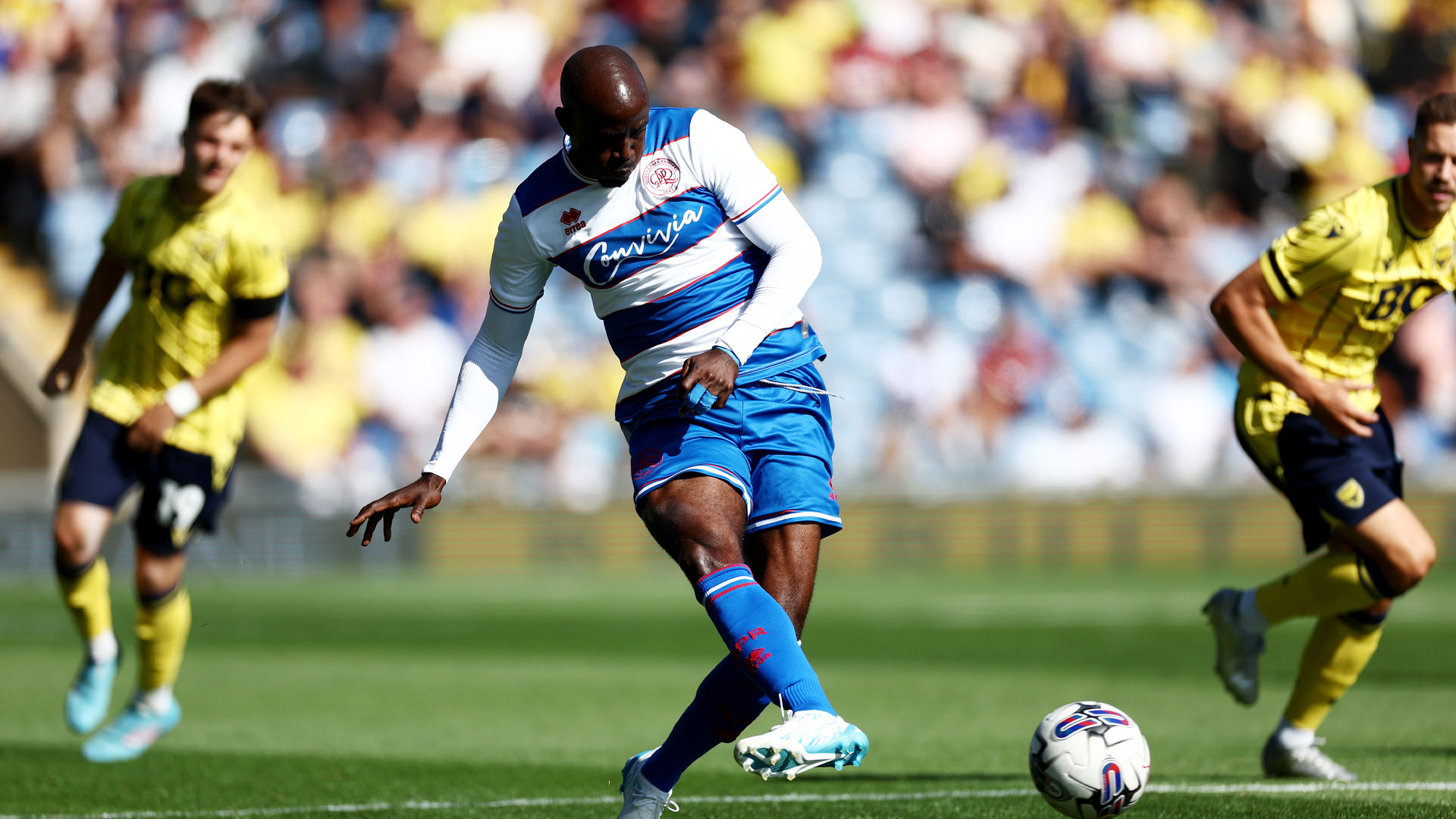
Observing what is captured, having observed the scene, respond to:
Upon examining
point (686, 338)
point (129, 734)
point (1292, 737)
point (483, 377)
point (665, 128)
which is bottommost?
point (129, 734)

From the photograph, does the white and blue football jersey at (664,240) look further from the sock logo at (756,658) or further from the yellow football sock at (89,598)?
the yellow football sock at (89,598)

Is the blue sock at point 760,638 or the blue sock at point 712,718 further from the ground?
the blue sock at point 760,638

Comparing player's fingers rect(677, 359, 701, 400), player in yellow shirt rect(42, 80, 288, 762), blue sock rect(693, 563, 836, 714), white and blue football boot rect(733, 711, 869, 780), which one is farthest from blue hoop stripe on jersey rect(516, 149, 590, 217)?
player in yellow shirt rect(42, 80, 288, 762)

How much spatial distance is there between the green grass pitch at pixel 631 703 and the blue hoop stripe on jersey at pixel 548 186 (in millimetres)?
2065

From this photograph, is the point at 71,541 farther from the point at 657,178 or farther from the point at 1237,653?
the point at 1237,653

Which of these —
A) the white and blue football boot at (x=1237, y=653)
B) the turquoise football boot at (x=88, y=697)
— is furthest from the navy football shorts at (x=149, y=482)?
the white and blue football boot at (x=1237, y=653)

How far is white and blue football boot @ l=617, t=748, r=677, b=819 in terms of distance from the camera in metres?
4.88

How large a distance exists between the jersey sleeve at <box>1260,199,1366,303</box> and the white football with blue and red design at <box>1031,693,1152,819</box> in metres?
2.06

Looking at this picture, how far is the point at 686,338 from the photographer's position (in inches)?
195

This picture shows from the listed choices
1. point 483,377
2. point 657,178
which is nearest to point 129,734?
point 483,377

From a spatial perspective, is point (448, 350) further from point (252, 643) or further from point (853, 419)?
point (252, 643)

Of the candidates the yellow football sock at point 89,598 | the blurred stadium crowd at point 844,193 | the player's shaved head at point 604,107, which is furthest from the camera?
the blurred stadium crowd at point 844,193

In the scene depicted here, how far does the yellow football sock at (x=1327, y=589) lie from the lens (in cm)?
634

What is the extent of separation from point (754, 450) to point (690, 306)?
18.5 inches
